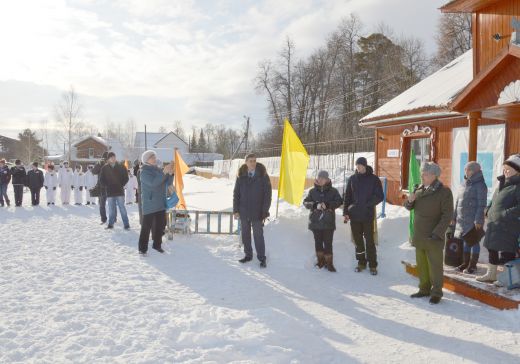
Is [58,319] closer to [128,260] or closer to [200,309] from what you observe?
[200,309]

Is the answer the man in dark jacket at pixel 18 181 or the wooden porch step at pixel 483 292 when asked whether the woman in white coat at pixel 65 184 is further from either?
the wooden porch step at pixel 483 292

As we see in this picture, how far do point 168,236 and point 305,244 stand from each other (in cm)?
305

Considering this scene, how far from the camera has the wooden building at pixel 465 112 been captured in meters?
6.62

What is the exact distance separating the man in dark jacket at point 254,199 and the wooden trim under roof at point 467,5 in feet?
18.5

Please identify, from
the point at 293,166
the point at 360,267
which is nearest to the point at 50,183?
the point at 293,166

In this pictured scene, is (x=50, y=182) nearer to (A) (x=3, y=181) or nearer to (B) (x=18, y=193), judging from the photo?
(B) (x=18, y=193)

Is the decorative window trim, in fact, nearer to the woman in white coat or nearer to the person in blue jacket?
the person in blue jacket

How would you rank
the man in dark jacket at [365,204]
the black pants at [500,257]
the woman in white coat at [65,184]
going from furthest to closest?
the woman in white coat at [65,184] → the man in dark jacket at [365,204] → the black pants at [500,257]

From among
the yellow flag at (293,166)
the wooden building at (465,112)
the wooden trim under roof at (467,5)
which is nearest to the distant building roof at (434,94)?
the wooden building at (465,112)

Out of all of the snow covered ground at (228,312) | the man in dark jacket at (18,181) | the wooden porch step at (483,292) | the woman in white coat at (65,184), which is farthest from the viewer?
the woman in white coat at (65,184)

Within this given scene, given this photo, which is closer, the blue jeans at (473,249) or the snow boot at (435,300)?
the snow boot at (435,300)

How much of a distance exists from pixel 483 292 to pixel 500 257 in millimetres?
651

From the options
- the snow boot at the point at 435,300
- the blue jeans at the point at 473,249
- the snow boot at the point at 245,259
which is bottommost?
the snow boot at the point at 435,300

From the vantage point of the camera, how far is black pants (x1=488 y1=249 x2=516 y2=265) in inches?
204
